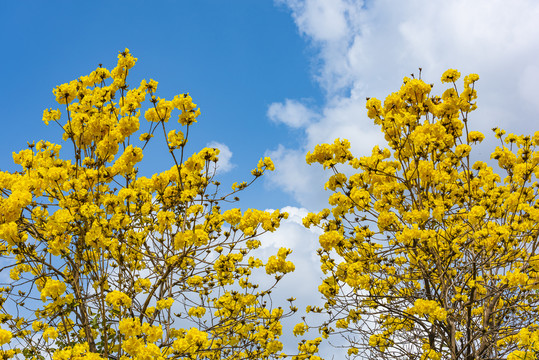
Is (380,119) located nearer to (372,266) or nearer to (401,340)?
(372,266)

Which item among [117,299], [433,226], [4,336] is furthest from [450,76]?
[4,336]

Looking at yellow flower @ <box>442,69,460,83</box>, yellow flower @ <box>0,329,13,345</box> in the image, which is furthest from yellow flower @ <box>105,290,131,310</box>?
yellow flower @ <box>442,69,460,83</box>

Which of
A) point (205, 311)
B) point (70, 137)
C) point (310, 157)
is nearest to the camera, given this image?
point (70, 137)

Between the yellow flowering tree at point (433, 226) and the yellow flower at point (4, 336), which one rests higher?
the yellow flowering tree at point (433, 226)

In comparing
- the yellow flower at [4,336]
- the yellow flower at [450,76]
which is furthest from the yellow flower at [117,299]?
the yellow flower at [450,76]

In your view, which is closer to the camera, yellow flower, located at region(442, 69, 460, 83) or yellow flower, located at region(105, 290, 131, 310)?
yellow flower, located at region(105, 290, 131, 310)

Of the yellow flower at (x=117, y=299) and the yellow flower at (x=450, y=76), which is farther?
the yellow flower at (x=450, y=76)

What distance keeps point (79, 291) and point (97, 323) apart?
1.54 ft

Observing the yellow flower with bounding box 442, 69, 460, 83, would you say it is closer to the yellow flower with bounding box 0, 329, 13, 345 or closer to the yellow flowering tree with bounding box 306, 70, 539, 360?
the yellow flowering tree with bounding box 306, 70, 539, 360

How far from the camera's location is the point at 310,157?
205 inches

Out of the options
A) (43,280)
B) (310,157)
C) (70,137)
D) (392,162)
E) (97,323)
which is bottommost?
(97,323)

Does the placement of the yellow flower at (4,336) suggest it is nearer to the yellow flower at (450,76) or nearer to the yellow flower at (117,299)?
the yellow flower at (117,299)

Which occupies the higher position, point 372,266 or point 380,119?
point 380,119

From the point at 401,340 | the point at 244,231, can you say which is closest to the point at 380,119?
the point at 244,231
